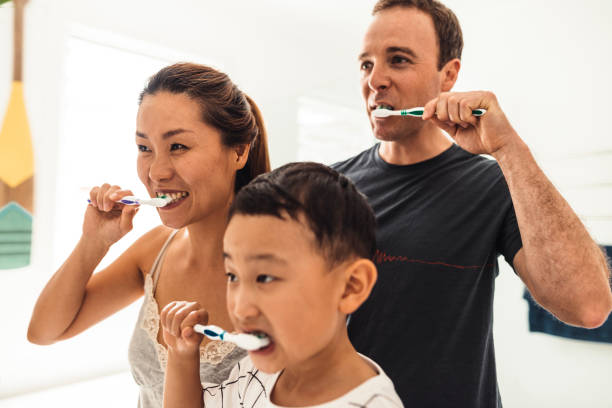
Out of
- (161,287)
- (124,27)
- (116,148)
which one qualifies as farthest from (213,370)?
(124,27)

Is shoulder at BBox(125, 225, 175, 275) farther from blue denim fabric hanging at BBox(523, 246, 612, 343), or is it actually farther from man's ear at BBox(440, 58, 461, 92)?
blue denim fabric hanging at BBox(523, 246, 612, 343)

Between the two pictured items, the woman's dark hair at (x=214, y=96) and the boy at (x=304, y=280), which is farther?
the woman's dark hair at (x=214, y=96)

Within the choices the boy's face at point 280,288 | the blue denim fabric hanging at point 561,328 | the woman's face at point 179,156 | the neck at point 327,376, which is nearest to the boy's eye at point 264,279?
the boy's face at point 280,288

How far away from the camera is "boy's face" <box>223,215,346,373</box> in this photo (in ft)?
1.69

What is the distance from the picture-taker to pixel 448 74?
1.01m

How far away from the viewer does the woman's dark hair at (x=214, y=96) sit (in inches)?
31.3

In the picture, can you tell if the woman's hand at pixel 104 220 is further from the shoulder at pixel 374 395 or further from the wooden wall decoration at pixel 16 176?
the wooden wall decoration at pixel 16 176

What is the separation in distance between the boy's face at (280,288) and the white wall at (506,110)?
168 cm

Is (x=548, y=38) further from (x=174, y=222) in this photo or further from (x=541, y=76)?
(x=174, y=222)

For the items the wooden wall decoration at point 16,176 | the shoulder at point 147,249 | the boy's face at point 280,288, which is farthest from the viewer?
the wooden wall decoration at point 16,176

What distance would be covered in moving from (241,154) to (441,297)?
445mm

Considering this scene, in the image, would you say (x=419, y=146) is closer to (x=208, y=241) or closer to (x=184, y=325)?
(x=208, y=241)

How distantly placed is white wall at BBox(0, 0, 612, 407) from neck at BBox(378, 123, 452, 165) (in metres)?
1.35

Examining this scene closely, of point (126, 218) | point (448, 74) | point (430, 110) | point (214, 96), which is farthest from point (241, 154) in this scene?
point (448, 74)
